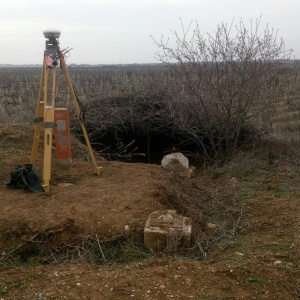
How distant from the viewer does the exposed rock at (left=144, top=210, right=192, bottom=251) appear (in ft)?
14.9

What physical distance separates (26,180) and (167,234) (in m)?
2.25

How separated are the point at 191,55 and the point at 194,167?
8.38ft

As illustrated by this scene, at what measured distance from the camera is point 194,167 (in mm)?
10180

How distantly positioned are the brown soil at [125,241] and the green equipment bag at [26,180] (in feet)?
0.33

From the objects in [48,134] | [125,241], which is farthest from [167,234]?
[48,134]

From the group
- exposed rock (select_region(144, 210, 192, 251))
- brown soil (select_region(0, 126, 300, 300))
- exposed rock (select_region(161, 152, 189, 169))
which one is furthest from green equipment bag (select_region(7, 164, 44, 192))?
exposed rock (select_region(161, 152, 189, 169))

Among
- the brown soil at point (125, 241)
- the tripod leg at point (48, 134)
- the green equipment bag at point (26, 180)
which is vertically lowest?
the brown soil at point (125, 241)

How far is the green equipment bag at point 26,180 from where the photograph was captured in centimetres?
577

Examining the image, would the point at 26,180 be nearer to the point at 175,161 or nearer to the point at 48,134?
the point at 48,134

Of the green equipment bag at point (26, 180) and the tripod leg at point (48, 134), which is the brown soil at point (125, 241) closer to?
the green equipment bag at point (26, 180)

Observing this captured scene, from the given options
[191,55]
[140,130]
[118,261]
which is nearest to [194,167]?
[140,130]

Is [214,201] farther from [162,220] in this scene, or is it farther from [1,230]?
[1,230]

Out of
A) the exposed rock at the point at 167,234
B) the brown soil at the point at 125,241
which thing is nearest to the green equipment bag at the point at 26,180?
the brown soil at the point at 125,241

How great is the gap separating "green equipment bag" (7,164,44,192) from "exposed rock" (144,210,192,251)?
1.82 m
